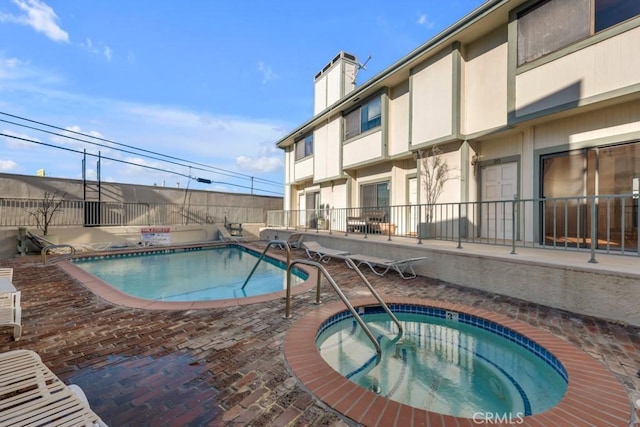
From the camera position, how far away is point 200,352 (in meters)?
3.20

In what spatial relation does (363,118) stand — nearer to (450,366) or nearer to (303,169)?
(303,169)

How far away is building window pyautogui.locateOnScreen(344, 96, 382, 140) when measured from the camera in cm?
1194

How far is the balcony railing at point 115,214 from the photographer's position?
12586mm

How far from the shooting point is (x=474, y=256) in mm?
5973

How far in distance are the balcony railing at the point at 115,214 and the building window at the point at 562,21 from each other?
17.4 meters

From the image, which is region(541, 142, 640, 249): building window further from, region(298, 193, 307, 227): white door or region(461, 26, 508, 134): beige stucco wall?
region(298, 193, 307, 227): white door

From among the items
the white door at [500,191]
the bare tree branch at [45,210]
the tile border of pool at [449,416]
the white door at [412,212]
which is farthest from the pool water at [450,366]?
the bare tree branch at [45,210]

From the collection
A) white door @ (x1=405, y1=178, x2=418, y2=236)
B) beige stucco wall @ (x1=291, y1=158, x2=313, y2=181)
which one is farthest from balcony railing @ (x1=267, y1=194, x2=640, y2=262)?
beige stucco wall @ (x1=291, y1=158, x2=313, y2=181)

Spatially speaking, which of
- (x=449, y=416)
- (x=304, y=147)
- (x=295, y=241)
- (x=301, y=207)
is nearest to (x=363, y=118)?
(x=304, y=147)

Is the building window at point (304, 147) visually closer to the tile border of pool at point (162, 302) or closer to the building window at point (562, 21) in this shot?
the building window at point (562, 21)

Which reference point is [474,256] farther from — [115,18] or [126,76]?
[126,76]

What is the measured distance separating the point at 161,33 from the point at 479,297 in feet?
55.2

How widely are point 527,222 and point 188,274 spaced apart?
31.8 feet

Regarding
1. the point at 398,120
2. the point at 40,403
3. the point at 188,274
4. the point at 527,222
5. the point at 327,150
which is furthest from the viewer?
the point at 327,150
